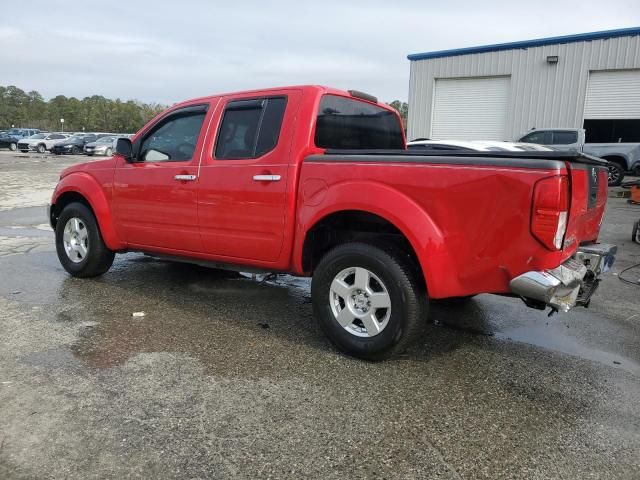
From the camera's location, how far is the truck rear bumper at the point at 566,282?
300cm

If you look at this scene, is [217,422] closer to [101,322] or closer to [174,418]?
[174,418]

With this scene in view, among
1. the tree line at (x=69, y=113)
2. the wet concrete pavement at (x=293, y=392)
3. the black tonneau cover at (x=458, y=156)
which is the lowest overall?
the wet concrete pavement at (x=293, y=392)

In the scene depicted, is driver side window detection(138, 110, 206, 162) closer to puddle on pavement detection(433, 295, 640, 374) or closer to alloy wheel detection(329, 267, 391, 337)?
alloy wheel detection(329, 267, 391, 337)

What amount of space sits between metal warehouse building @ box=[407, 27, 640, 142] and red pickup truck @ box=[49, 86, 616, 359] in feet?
50.6

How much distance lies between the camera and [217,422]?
113 inches

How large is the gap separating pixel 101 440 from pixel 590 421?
2.65 m

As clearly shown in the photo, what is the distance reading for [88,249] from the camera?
5656 millimetres

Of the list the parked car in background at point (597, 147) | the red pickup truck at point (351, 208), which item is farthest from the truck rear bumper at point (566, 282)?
the parked car in background at point (597, 147)

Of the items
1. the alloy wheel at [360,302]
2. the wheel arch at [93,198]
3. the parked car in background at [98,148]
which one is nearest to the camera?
the alloy wheel at [360,302]

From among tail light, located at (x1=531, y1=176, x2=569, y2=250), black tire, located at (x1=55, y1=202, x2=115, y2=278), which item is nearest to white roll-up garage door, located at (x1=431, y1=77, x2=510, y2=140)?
black tire, located at (x1=55, y1=202, x2=115, y2=278)

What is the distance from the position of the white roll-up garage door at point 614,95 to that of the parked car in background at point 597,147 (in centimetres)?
236

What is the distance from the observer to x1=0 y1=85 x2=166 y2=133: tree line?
3607 inches

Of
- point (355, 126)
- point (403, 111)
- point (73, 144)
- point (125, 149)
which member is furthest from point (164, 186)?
point (403, 111)

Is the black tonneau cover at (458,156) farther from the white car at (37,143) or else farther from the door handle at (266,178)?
the white car at (37,143)
